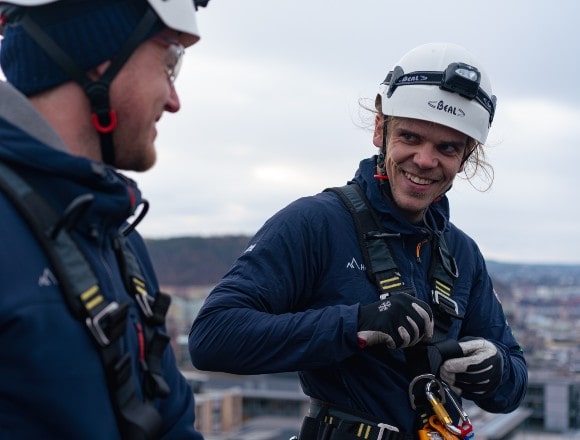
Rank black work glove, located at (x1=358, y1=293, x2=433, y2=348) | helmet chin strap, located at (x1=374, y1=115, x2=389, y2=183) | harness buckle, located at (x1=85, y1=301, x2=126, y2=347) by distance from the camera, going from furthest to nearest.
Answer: helmet chin strap, located at (x1=374, y1=115, x2=389, y2=183), black work glove, located at (x1=358, y1=293, x2=433, y2=348), harness buckle, located at (x1=85, y1=301, x2=126, y2=347)

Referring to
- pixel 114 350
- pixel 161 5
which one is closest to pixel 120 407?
pixel 114 350


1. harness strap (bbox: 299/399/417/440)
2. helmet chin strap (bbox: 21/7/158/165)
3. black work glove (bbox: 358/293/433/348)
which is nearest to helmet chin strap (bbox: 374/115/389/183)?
black work glove (bbox: 358/293/433/348)

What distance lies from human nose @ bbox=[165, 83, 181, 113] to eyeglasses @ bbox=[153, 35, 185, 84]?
0.03 meters

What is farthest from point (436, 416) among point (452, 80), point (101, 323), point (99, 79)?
point (99, 79)

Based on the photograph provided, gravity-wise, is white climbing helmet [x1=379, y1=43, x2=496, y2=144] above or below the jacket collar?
above

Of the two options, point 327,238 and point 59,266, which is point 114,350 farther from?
point 327,238

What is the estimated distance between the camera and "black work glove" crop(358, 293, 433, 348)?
3.63 metres

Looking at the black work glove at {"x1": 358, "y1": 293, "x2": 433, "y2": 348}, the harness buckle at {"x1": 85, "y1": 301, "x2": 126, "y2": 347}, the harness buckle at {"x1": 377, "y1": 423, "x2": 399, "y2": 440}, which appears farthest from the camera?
the harness buckle at {"x1": 377, "y1": 423, "x2": 399, "y2": 440}

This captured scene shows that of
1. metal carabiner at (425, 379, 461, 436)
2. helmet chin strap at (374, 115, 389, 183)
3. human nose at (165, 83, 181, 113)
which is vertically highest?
human nose at (165, 83, 181, 113)

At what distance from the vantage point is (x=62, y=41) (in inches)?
96.0

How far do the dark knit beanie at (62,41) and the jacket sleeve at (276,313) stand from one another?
5.11ft

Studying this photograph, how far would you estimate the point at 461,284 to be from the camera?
171 inches

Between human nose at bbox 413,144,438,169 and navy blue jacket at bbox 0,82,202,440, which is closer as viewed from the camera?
navy blue jacket at bbox 0,82,202,440

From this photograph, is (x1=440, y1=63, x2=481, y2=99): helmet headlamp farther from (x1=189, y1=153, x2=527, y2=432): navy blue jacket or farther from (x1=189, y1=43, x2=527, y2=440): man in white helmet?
(x1=189, y1=153, x2=527, y2=432): navy blue jacket
